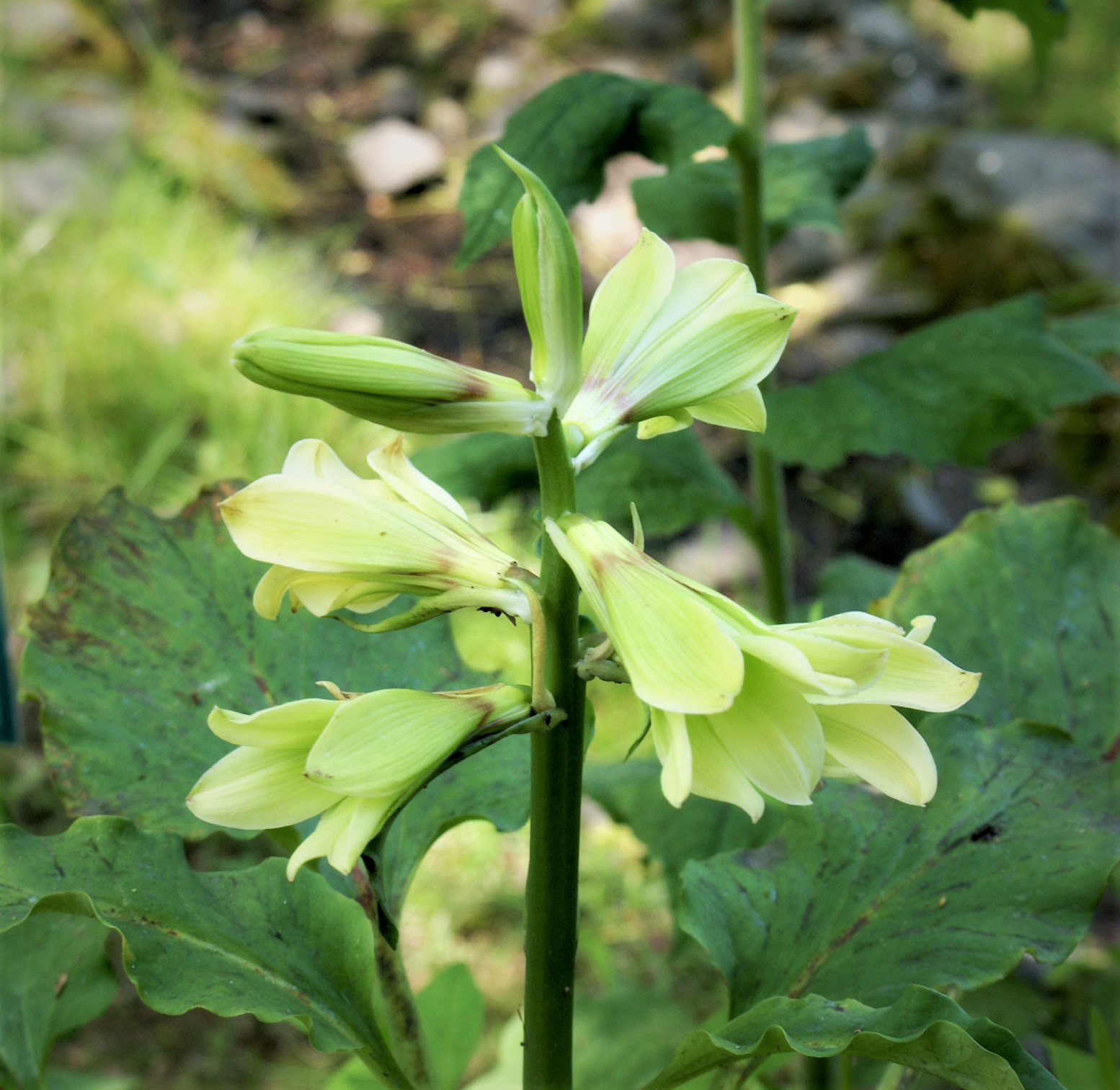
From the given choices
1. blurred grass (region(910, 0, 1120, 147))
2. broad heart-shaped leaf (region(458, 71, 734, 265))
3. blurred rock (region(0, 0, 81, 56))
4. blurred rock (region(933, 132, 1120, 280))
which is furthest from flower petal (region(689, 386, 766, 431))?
blurred rock (region(0, 0, 81, 56))

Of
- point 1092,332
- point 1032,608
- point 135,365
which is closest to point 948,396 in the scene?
point 1092,332

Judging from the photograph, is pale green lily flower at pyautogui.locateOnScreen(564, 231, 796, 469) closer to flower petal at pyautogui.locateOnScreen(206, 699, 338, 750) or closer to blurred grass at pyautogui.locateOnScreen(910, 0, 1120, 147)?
flower petal at pyautogui.locateOnScreen(206, 699, 338, 750)

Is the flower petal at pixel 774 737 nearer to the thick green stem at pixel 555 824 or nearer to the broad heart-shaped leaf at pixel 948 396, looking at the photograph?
the thick green stem at pixel 555 824

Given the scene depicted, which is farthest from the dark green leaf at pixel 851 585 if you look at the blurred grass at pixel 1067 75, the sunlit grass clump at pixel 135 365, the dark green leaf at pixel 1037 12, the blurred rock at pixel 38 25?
the blurred rock at pixel 38 25

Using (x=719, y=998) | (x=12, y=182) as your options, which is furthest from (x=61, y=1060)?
(x=12, y=182)

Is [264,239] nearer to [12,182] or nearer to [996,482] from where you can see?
[12,182]
